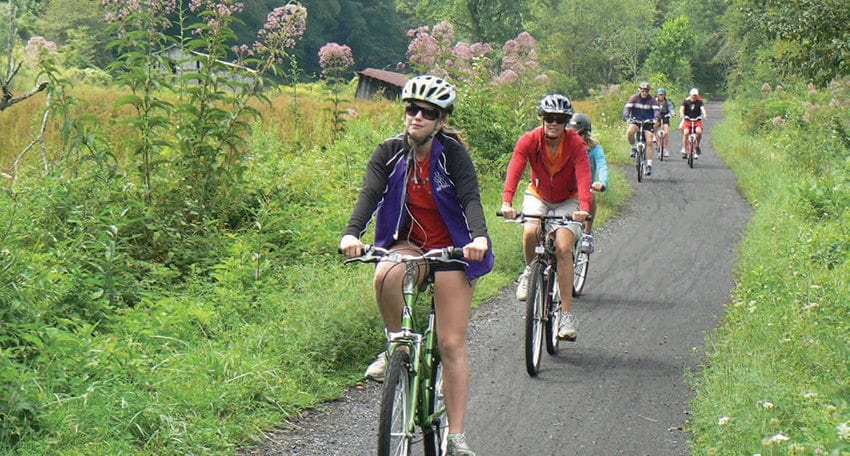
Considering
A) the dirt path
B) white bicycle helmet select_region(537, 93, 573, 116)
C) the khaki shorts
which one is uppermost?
white bicycle helmet select_region(537, 93, 573, 116)

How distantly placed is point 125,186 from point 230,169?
1.09 metres

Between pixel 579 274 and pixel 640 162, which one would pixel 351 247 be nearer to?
pixel 579 274

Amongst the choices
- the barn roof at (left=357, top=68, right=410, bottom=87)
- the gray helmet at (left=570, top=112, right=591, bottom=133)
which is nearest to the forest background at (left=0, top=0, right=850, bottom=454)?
the gray helmet at (left=570, top=112, right=591, bottom=133)

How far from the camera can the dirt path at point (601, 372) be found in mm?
6109

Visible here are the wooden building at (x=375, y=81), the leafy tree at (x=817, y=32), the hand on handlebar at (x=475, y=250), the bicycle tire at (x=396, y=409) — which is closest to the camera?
the bicycle tire at (x=396, y=409)

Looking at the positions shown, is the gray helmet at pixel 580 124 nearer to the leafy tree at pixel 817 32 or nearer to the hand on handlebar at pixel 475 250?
the leafy tree at pixel 817 32

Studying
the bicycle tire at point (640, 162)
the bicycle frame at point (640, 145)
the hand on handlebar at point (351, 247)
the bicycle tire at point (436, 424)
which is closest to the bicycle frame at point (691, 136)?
the bicycle frame at point (640, 145)

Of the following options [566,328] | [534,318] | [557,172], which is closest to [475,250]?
[534,318]

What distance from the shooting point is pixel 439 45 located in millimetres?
16172

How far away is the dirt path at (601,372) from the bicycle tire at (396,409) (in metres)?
1.34

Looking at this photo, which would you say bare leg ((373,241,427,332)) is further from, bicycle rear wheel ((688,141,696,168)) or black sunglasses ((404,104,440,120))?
bicycle rear wheel ((688,141,696,168))

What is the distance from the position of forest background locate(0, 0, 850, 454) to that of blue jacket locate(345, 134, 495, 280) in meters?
1.68

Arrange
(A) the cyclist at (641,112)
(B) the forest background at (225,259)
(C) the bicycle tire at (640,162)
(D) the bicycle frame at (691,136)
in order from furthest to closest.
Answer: (D) the bicycle frame at (691,136)
(A) the cyclist at (641,112)
(C) the bicycle tire at (640,162)
(B) the forest background at (225,259)

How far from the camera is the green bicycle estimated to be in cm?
443
